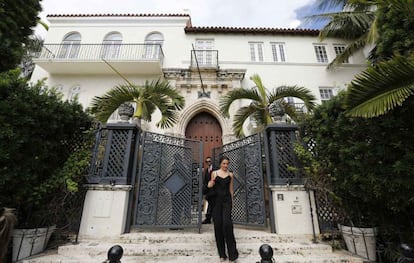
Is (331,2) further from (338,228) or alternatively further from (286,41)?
(338,228)

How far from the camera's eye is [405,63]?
228 cm

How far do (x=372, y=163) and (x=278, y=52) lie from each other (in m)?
9.82

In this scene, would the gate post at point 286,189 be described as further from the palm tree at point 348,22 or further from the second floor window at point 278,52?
the palm tree at point 348,22

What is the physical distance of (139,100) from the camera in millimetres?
5602

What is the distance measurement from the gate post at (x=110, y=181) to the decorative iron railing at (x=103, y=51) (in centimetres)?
694

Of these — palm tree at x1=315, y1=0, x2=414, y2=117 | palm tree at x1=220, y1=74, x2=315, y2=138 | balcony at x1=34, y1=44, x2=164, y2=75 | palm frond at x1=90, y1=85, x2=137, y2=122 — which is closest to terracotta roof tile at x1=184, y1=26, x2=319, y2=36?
balcony at x1=34, y1=44, x2=164, y2=75

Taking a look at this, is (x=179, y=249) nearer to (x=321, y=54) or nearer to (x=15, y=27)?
(x=15, y=27)

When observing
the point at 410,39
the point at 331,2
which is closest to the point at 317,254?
the point at 410,39

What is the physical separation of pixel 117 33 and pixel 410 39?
43.1ft

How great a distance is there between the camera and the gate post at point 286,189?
400 cm

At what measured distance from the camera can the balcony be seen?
Answer: 9.69m

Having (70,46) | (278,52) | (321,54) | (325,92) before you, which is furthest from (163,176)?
(321,54)

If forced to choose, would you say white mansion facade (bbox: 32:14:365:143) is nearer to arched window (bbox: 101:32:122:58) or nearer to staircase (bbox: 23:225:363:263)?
arched window (bbox: 101:32:122:58)

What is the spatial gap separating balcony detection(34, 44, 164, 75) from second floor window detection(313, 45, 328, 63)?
9.35 m
